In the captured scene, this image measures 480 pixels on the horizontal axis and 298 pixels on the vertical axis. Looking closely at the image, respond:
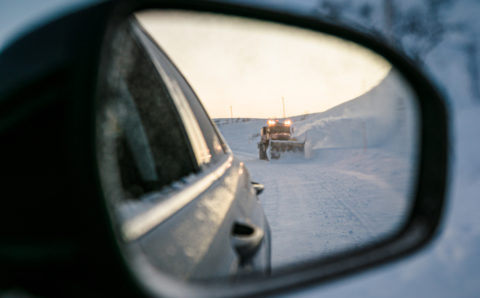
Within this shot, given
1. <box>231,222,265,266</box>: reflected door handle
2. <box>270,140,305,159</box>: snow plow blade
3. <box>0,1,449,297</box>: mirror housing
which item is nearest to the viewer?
<box>0,1,449,297</box>: mirror housing

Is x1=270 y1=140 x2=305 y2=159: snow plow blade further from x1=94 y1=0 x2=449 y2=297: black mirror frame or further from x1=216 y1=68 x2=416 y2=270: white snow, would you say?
x1=94 y1=0 x2=449 y2=297: black mirror frame

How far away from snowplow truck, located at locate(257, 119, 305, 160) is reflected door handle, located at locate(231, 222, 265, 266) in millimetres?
19161

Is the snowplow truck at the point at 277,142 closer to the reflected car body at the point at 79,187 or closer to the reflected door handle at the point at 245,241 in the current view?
the reflected door handle at the point at 245,241

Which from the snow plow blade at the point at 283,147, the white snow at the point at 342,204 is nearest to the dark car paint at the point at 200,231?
the white snow at the point at 342,204

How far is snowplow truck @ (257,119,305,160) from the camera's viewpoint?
20703 millimetres

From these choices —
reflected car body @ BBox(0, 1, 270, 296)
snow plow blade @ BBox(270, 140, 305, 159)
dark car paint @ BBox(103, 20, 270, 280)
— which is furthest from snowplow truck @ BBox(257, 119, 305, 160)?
reflected car body @ BBox(0, 1, 270, 296)

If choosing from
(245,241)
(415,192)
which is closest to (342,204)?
(415,192)

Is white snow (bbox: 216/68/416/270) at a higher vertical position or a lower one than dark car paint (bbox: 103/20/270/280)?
lower

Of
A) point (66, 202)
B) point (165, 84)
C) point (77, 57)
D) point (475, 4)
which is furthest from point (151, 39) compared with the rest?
point (475, 4)

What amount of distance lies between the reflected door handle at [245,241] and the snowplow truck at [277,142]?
62.9ft

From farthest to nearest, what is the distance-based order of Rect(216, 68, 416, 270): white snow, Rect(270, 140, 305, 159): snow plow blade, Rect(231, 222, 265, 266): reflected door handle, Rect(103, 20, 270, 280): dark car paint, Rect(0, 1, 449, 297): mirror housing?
Rect(270, 140, 305, 159): snow plow blade
Rect(216, 68, 416, 270): white snow
Rect(231, 222, 265, 266): reflected door handle
Rect(103, 20, 270, 280): dark car paint
Rect(0, 1, 449, 297): mirror housing

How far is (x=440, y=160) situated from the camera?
1402 millimetres

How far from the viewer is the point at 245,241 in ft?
4.57

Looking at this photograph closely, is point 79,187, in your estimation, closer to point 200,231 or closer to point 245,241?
point 200,231
